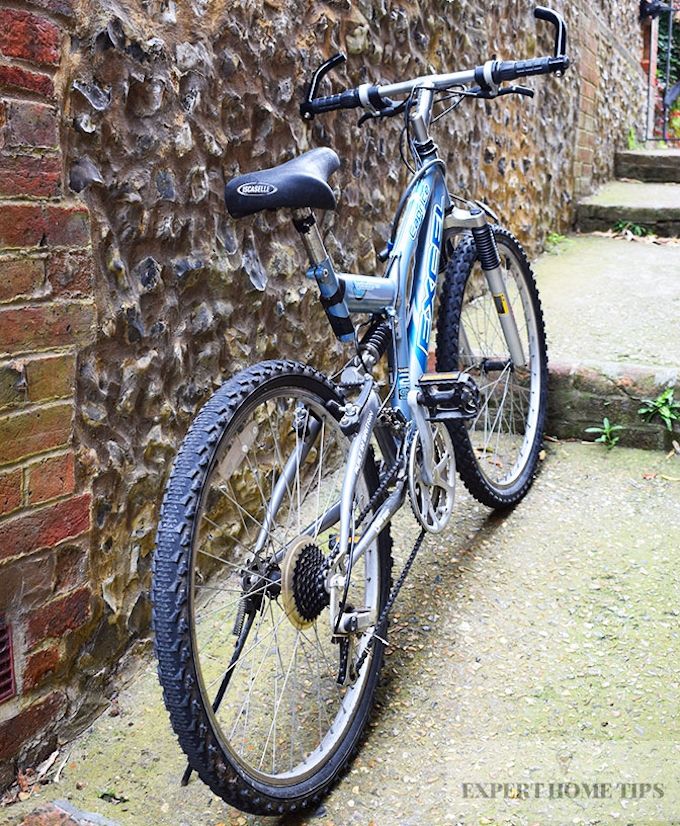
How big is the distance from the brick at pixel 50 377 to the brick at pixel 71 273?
0.43 feet

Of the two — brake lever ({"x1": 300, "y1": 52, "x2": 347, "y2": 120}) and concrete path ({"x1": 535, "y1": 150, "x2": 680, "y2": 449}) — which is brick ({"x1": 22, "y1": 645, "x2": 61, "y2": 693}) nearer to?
brake lever ({"x1": 300, "y1": 52, "x2": 347, "y2": 120})

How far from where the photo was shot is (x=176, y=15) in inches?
72.2

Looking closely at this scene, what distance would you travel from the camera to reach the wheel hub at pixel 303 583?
1.47 m

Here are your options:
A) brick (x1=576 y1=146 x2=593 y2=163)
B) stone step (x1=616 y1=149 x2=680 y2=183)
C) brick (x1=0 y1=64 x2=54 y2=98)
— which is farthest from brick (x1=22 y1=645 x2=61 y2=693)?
stone step (x1=616 y1=149 x2=680 y2=183)

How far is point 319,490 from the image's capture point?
5.69ft

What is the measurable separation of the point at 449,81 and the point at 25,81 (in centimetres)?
106

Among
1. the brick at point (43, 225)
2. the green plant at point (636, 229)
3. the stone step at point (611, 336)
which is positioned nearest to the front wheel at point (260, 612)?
the brick at point (43, 225)

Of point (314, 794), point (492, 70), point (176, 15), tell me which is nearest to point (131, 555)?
point (314, 794)

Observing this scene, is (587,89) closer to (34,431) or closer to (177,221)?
(177,221)

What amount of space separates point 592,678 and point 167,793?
978 millimetres

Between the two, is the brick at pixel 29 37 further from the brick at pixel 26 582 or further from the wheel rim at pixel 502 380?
the wheel rim at pixel 502 380

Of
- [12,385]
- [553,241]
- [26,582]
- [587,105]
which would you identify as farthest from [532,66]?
[587,105]

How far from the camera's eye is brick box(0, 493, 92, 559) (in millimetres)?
1498

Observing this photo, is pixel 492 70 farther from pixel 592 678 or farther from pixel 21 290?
pixel 592 678
